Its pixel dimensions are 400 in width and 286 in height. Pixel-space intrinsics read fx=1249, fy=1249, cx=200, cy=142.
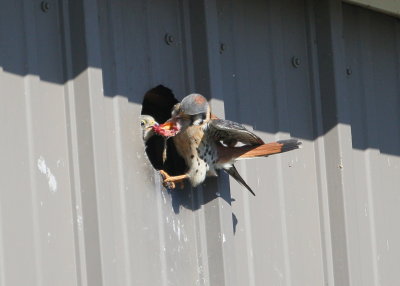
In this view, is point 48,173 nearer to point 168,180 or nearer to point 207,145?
point 168,180

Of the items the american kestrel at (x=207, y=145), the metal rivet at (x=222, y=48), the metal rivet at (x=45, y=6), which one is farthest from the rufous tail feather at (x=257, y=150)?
the metal rivet at (x=45, y=6)

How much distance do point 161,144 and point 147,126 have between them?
1.39 ft

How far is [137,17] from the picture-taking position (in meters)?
5.27

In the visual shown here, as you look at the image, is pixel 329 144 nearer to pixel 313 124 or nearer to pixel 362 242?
pixel 313 124

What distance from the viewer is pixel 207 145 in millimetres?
5438

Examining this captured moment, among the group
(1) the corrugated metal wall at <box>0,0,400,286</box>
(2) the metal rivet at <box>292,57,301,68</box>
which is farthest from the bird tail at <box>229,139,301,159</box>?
(2) the metal rivet at <box>292,57,301,68</box>

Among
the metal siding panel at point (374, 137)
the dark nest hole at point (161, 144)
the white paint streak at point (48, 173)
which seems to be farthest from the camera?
the metal siding panel at point (374, 137)

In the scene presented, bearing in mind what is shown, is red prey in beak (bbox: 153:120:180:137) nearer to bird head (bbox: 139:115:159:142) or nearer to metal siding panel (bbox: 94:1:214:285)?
bird head (bbox: 139:115:159:142)

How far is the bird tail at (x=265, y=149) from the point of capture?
17.6ft

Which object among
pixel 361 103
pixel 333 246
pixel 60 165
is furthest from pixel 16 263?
pixel 361 103

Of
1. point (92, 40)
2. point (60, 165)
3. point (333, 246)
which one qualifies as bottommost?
point (333, 246)

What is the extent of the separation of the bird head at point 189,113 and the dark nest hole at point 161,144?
14 cm

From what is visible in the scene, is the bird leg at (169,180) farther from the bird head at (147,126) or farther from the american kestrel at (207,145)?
the bird head at (147,126)

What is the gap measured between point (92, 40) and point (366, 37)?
2.19 m
